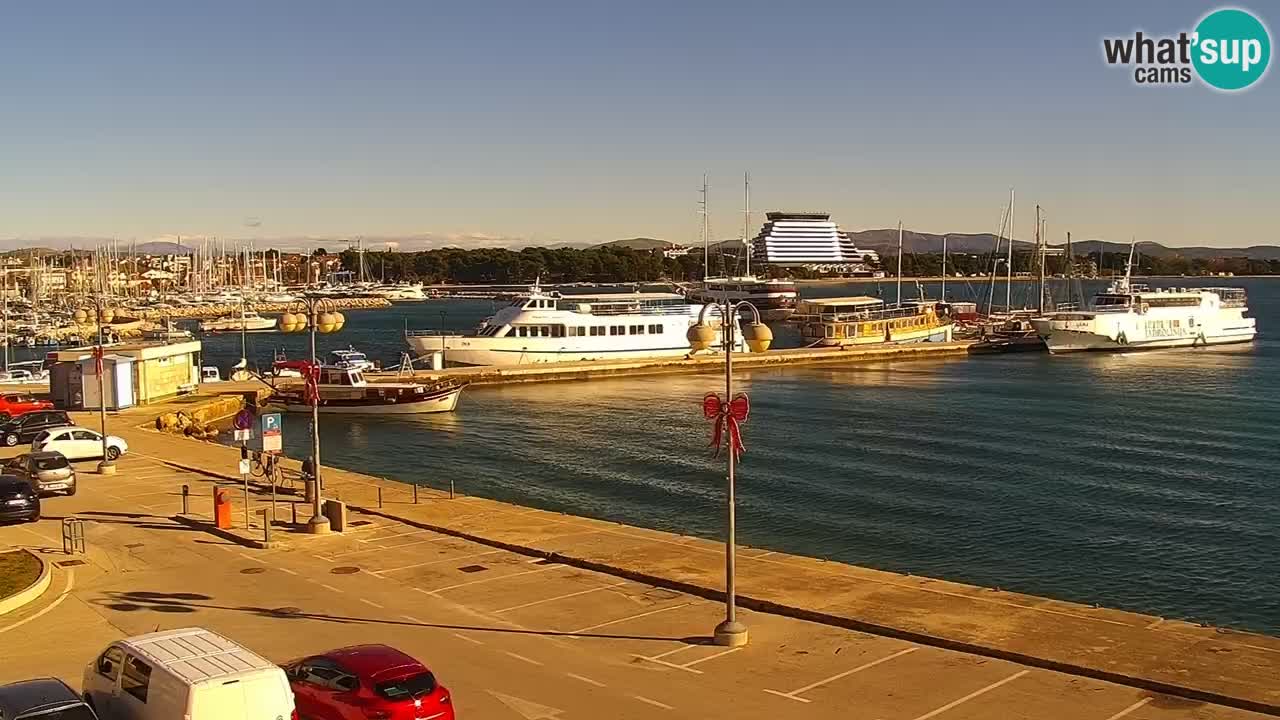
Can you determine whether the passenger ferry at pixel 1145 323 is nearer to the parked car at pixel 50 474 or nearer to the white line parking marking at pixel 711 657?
the parked car at pixel 50 474

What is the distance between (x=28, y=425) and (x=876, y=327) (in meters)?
81.3

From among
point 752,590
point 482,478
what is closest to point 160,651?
point 752,590

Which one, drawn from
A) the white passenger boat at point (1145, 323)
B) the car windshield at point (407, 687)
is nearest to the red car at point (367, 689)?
the car windshield at point (407, 687)

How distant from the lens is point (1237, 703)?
14555 mm

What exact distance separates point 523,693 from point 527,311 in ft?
242

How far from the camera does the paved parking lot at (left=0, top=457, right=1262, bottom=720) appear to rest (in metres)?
14.8

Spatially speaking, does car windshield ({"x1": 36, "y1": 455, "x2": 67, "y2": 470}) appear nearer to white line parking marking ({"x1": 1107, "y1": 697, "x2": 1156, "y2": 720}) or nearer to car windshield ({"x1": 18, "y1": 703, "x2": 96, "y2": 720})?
car windshield ({"x1": 18, "y1": 703, "x2": 96, "y2": 720})

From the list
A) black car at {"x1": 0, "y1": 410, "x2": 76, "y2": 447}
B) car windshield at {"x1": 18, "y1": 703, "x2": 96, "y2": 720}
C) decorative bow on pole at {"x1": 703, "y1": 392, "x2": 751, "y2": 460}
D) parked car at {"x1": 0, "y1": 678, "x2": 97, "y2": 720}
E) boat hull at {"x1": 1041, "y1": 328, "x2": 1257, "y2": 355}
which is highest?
decorative bow on pole at {"x1": 703, "y1": 392, "x2": 751, "y2": 460}

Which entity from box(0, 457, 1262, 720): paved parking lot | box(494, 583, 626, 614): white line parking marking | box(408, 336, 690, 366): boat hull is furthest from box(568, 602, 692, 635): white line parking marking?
box(408, 336, 690, 366): boat hull

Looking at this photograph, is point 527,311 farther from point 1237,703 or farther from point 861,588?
point 1237,703

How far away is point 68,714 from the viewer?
35.8 feet

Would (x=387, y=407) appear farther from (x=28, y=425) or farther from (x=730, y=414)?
(x=730, y=414)

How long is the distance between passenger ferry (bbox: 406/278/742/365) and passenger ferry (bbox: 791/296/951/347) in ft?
54.3

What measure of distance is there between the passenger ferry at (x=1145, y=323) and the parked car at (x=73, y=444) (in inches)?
3429
